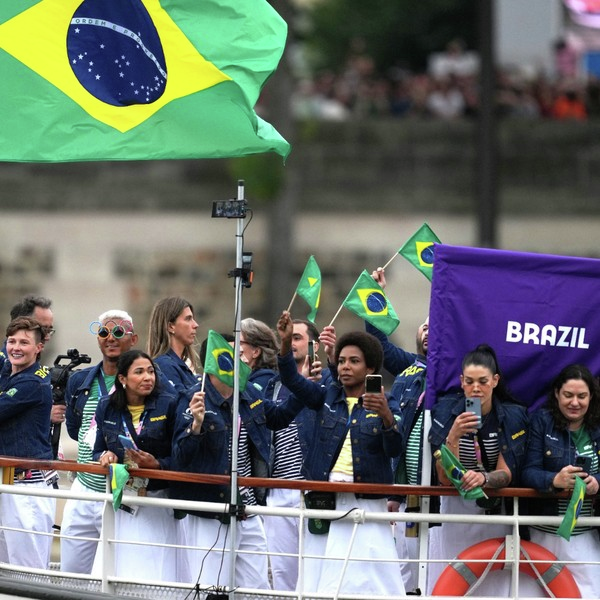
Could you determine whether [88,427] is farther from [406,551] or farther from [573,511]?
[573,511]

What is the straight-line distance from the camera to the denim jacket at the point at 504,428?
8.09 m

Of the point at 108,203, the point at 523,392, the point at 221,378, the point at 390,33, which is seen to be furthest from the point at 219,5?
the point at 390,33

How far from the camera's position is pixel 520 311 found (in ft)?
27.7

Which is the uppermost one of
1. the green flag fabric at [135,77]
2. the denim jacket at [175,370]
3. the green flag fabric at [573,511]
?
the green flag fabric at [135,77]

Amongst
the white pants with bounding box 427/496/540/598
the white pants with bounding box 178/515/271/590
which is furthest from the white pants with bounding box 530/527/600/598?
the white pants with bounding box 178/515/271/590

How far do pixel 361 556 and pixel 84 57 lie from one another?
3262mm

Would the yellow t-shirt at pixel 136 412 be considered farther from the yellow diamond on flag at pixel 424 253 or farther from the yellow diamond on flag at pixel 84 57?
the yellow diamond on flag at pixel 424 253

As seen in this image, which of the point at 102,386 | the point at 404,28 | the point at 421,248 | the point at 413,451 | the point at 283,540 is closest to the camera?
the point at 413,451

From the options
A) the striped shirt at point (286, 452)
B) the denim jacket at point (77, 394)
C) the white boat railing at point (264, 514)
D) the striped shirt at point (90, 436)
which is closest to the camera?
the white boat railing at point (264, 514)

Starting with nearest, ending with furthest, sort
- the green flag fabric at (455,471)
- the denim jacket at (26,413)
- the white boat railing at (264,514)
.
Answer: the green flag fabric at (455,471)
the white boat railing at (264,514)
the denim jacket at (26,413)

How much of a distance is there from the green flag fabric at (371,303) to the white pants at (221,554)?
1.40 meters

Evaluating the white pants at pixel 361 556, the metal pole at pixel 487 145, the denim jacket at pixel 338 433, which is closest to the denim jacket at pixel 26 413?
the denim jacket at pixel 338 433

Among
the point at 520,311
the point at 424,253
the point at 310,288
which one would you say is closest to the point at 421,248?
the point at 424,253

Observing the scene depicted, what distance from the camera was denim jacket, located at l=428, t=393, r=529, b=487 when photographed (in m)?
8.09
